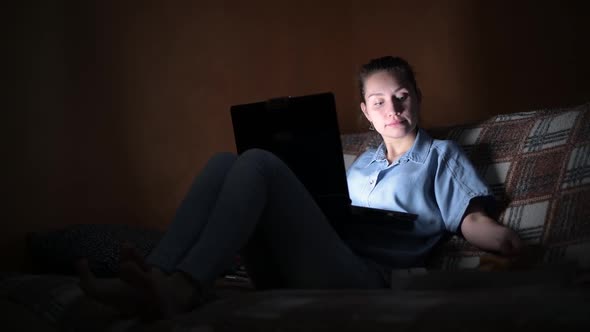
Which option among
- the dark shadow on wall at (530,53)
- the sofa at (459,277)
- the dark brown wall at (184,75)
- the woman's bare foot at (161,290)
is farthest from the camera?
the dark shadow on wall at (530,53)

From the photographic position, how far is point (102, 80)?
5.53 ft

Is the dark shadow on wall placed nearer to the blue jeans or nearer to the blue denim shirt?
the blue denim shirt

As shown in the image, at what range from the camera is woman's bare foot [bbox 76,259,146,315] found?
823 mm

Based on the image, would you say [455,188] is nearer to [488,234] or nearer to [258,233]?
[488,234]

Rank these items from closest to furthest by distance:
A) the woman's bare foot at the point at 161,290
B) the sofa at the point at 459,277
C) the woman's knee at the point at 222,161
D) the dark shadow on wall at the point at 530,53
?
the sofa at the point at 459,277 < the woman's bare foot at the point at 161,290 < the woman's knee at the point at 222,161 < the dark shadow on wall at the point at 530,53

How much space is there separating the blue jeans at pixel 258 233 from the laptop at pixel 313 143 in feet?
0.47

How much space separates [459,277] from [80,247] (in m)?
0.93

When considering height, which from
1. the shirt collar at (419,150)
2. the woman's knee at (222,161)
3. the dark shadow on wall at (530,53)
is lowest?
the shirt collar at (419,150)

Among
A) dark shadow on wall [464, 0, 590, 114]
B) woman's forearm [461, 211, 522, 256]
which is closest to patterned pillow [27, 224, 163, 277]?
woman's forearm [461, 211, 522, 256]

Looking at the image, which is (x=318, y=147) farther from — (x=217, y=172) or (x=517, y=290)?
(x=517, y=290)

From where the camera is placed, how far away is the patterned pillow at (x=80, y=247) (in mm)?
1340

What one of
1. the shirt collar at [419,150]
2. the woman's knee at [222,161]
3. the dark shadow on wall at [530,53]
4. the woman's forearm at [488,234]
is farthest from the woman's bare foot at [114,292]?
the dark shadow on wall at [530,53]

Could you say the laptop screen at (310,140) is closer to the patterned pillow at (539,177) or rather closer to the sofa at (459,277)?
the sofa at (459,277)

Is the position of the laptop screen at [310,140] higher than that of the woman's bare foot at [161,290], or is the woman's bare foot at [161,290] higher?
the laptop screen at [310,140]
